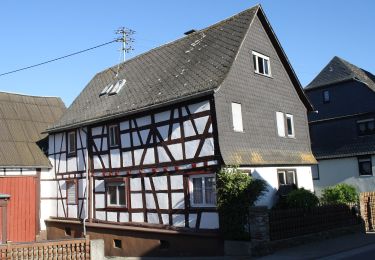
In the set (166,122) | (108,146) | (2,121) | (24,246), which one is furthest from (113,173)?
(2,121)

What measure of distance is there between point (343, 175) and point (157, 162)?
732 inches

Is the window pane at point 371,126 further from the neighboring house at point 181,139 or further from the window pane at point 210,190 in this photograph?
the window pane at point 210,190

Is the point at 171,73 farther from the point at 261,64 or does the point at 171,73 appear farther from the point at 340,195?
the point at 340,195

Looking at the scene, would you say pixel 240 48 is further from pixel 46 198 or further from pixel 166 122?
pixel 46 198

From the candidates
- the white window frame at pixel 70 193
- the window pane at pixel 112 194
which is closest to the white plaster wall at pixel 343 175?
the window pane at pixel 112 194

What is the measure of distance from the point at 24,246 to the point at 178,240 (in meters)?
6.38

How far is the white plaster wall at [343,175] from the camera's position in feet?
99.3

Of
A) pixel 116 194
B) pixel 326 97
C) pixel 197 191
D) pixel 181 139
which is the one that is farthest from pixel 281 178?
pixel 326 97

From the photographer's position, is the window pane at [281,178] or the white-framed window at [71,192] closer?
the window pane at [281,178]

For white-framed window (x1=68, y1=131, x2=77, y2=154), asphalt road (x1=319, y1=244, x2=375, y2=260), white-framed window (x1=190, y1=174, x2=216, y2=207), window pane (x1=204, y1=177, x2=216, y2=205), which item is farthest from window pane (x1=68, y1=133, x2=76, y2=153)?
asphalt road (x1=319, y1=244, x2=375, y2=260)

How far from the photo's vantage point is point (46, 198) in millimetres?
25078

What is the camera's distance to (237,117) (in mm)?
17781

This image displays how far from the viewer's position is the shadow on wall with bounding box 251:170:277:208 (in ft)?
57.5

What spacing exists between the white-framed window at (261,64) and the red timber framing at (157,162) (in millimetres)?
4379
